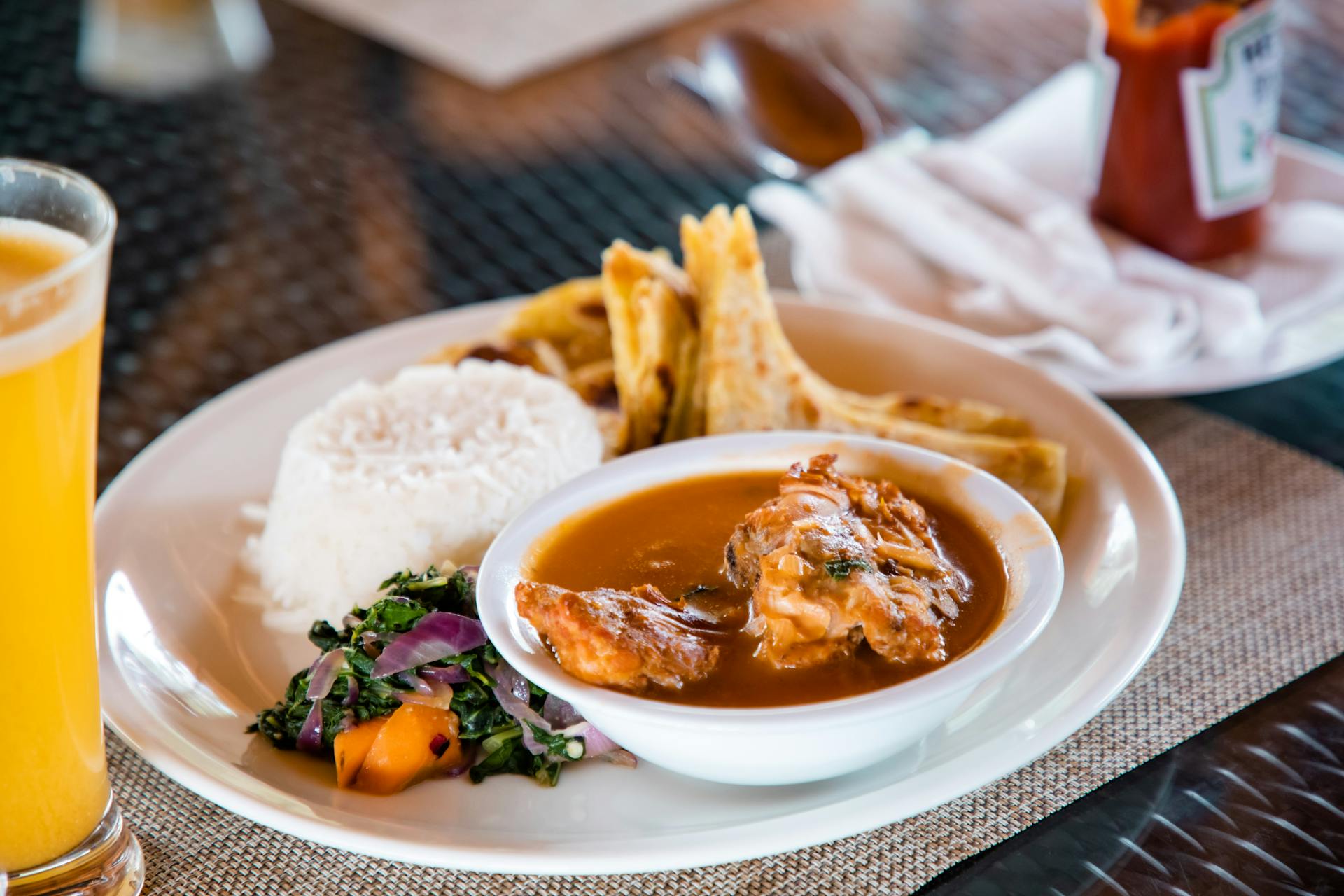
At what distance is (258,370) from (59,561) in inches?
51.3

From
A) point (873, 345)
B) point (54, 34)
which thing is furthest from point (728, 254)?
point (54, 34)

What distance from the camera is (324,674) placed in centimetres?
160

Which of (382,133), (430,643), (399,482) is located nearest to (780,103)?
(382,133)

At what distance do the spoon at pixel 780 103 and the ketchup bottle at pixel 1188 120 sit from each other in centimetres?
61

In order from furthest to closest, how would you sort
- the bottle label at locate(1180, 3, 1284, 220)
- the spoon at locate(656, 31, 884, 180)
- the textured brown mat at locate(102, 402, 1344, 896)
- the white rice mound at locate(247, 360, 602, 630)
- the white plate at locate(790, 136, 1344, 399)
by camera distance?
the spoon at locate(656, 31, 884, 180)
the bottle label at locate(1180, 3, 1284, 220)
the white plate at locate(790, 136, 1344, 399)
the white rice mound at locate(247, 360, 602, 630)
the textured brown mat at locate(102, 402, 1344, 896)

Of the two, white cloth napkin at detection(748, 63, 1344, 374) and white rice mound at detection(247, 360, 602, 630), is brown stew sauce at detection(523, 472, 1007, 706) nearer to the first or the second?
white rice mound at detection(247, 360, 602, 630)

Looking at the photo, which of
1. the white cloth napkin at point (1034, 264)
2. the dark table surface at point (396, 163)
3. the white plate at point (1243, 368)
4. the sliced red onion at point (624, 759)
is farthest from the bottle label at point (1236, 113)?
the sliced red onion at point (624, 759)

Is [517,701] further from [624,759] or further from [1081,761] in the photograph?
[1081,761]

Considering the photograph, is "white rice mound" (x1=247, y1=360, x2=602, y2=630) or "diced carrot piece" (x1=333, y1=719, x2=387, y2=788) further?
"white rice mound" (x1=247, y1=360, x2=602, y2=630)

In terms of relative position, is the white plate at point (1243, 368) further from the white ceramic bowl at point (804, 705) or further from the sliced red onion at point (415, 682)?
the sliced red onion at point (415, 682)

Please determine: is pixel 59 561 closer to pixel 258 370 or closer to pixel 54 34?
pixel 258 370

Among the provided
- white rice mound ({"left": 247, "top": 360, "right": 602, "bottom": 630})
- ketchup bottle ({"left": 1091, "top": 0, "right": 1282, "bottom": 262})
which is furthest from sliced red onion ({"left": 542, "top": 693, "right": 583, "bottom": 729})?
ketchup bottle ({"left": 1091, "top": 0, "right": 1282, "bottom": 262})

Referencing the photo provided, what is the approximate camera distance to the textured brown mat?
1.45 meters

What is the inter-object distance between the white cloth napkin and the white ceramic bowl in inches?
26.3
